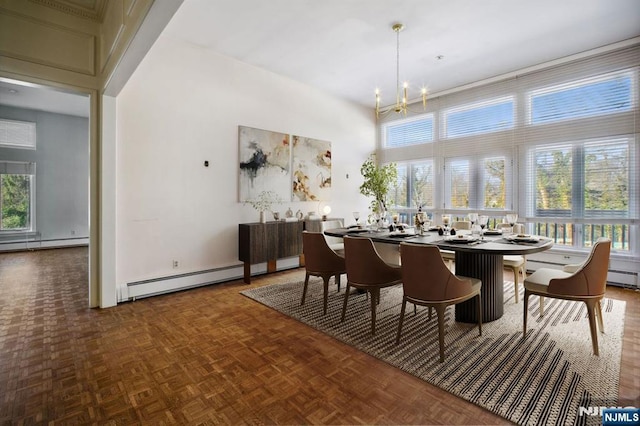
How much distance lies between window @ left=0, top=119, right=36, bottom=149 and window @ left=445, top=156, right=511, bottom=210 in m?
9.72

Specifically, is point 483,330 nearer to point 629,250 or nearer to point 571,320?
point 571,320

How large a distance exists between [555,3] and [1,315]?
23.1ft

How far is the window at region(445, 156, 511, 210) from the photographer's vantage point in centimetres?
562

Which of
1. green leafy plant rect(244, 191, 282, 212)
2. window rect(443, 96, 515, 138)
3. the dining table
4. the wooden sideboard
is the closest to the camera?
the dining table

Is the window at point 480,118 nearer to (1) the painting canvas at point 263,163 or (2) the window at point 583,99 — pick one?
(2) the window at point 583,99

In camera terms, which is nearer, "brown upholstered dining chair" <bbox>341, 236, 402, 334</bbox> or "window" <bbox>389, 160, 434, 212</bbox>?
"brown upholstered dining chair" <bbox>341, 236, 402, 334</bbox>

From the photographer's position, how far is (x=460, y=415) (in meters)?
1.82

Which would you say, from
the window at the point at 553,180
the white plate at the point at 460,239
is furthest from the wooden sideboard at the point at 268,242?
the window at the point at 553,180

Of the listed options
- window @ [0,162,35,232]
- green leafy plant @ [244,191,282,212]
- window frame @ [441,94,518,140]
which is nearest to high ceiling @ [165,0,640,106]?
window frame @ [441,94,518,140]

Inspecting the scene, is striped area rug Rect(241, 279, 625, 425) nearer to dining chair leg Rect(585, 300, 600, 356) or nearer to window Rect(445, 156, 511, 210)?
dining chair leg Rect(585, 300, 600, 356)

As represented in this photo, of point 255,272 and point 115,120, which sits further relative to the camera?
point 255,272

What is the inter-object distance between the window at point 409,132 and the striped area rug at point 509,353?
3.95 meters

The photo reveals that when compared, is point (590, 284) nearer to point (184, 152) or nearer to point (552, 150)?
point (552, 150)

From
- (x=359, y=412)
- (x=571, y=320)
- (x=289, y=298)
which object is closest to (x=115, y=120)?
(x=289, y=298)
